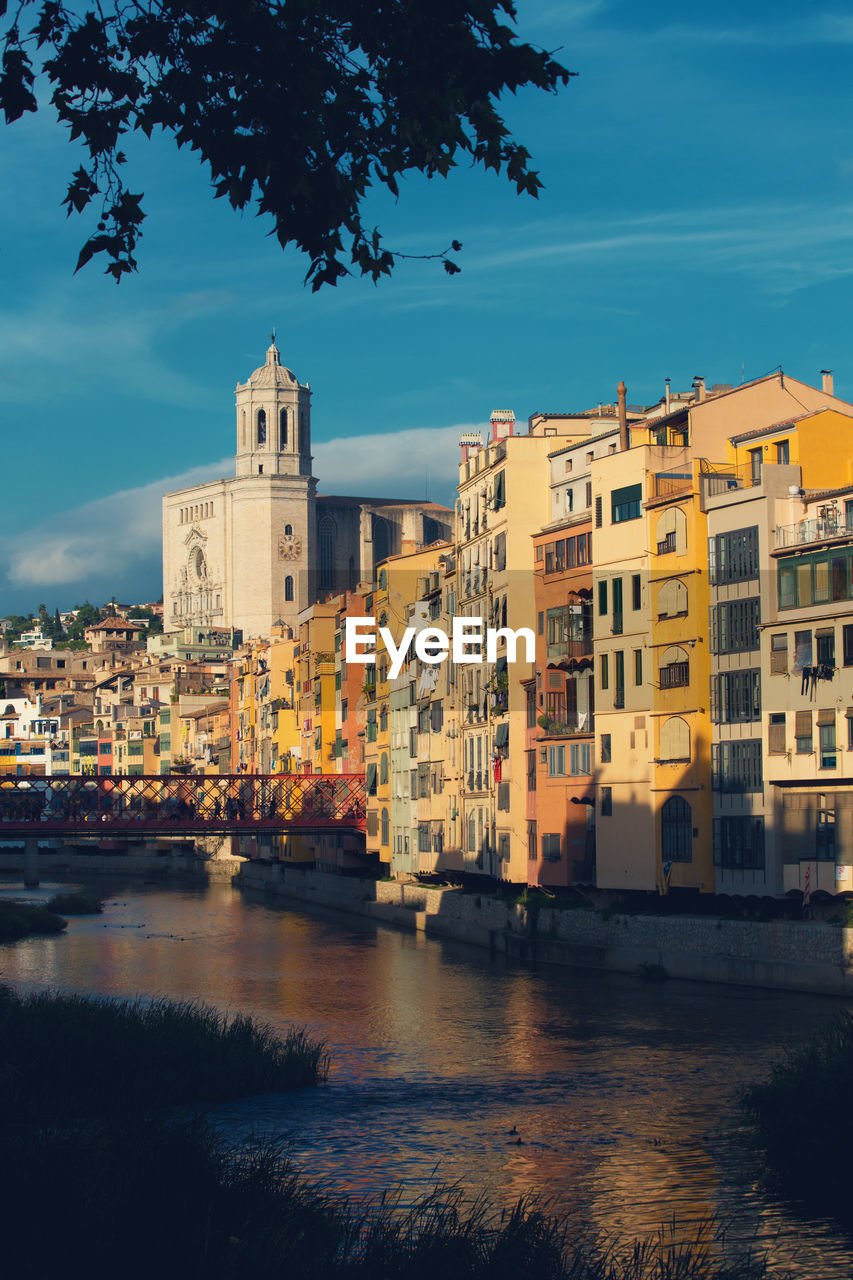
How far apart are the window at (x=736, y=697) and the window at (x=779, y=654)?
63 cm

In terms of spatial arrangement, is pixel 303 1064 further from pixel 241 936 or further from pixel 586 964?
pixel 241 936

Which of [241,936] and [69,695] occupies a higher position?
[69,695]

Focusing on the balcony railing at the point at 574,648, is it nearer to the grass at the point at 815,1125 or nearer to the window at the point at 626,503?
the window at the point at 626,503

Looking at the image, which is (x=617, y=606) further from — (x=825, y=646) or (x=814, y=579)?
(x=825, y=646)

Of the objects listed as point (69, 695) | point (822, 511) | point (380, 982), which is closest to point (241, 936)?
point (380, 982)

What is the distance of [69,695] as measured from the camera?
191000mm

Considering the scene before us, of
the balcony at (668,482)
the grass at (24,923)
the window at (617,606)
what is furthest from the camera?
the grass at (24,923)

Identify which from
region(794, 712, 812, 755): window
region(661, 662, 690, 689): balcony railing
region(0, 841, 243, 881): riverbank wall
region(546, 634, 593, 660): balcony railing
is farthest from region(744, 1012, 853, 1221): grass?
region(0, 841, 243, 881): riverbank wall

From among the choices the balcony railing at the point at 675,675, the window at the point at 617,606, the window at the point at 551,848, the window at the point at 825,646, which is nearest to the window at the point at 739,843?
the balcony railing at the point at 675,675

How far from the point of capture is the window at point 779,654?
141ft

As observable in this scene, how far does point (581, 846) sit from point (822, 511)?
14.3 metres

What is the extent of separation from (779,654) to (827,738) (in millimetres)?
2804

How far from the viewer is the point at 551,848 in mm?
53094

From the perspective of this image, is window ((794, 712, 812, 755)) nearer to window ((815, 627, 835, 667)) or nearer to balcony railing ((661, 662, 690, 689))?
window ((815, 627, 835, 667))
